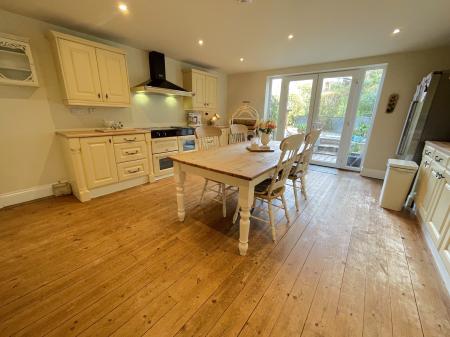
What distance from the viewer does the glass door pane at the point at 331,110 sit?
159 inches

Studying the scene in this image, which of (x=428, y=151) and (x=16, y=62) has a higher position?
(x=16, y=62)

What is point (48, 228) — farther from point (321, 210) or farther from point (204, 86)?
point (204, 86)

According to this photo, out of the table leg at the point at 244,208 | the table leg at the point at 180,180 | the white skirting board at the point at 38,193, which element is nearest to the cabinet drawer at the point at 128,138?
the white skirting board at the point at 38,193

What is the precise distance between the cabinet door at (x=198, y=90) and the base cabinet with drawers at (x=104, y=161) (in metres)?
1.66

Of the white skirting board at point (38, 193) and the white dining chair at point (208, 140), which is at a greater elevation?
the white dining chair at point (208, 140)

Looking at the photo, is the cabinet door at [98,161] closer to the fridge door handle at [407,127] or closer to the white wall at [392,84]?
the white wall at [392,84]

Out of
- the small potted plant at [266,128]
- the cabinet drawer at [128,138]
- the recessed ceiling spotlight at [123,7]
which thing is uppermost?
the recessed ceiling spotlight at [123,7]

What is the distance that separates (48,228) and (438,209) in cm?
396

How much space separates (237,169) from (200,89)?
3441 millimetres

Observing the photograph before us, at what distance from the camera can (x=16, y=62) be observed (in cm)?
227

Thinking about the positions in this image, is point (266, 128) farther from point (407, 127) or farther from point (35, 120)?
point (35, 120)

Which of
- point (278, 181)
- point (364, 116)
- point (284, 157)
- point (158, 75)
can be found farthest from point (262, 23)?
point (364, 116)

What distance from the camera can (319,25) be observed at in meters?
2.36

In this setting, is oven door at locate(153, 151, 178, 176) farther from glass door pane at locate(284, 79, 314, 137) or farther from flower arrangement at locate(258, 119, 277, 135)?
glass door pane at locate(284, 79, 314, 137)
